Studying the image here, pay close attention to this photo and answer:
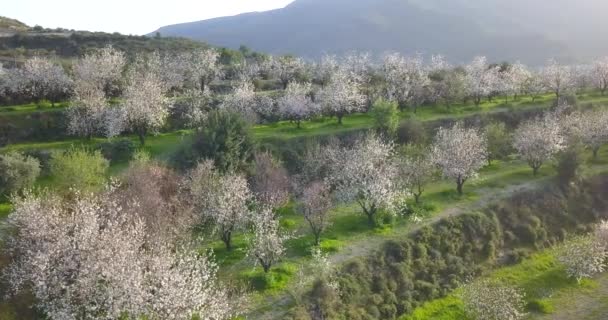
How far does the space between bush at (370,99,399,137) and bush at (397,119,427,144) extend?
153 cm

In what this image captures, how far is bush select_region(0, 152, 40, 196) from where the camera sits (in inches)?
1945

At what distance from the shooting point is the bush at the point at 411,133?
70.6 m

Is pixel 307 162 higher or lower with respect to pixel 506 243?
higher

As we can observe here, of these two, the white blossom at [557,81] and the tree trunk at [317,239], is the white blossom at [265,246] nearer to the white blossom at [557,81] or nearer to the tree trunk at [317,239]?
the tree trunk at [317,239]

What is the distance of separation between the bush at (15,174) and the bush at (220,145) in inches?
575

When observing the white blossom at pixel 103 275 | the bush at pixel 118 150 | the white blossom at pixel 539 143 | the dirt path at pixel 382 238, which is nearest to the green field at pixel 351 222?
the dirt path at pixel 382 238

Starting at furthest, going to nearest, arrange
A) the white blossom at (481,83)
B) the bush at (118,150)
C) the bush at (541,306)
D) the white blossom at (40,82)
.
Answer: the white blossom at (481,83) < the white blossom at (40,82) < the bush at (118,150) < the bush at (541,306)

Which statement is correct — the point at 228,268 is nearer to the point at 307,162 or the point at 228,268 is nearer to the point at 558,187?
the point at 307,162

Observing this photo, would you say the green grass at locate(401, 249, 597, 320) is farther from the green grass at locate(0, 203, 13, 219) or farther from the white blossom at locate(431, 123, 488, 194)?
the green grass at locate(0, 203, 13, 219)

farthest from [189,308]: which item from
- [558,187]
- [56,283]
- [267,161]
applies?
[558,187]

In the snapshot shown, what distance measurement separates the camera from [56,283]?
33344 millimetres

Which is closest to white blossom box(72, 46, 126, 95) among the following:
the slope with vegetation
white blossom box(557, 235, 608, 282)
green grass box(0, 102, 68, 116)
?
the slope with vegetation

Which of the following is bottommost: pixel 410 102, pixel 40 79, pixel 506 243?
pixel 506 243

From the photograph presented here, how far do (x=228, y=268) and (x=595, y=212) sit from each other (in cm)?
4256
